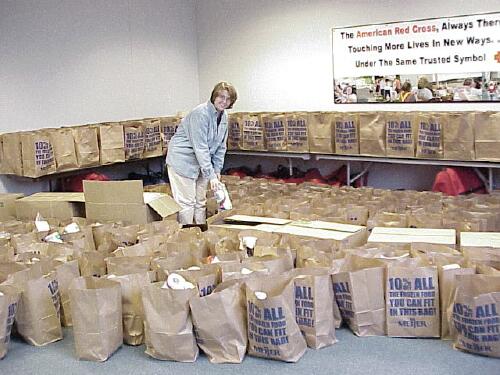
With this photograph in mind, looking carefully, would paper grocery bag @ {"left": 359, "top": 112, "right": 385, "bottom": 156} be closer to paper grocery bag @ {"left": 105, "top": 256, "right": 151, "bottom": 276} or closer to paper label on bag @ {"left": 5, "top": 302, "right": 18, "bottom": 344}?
paper grocery bag @ {"left": 105, "top": 256, "right": 151, "bottom": 276}

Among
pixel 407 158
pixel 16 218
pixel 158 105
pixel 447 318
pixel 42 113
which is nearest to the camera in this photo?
pixel 447 318

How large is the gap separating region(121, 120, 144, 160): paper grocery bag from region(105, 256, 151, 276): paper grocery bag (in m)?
2.81

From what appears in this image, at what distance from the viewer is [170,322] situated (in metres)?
2.16

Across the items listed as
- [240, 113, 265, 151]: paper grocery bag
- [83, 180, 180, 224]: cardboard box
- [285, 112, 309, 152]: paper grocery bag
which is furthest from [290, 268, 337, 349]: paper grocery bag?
[240, 113, 265, 151]: paper grocery bag

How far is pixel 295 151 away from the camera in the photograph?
547cm

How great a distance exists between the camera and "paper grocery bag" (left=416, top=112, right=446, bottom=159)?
4.69 m

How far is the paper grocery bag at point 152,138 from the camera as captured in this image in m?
5.55

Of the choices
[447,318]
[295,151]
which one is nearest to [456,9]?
[295,151]

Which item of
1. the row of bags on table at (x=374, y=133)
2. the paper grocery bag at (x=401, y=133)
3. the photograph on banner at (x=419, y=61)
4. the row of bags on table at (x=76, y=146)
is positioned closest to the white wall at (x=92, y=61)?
the row of bags on table at (x=76, y=146)

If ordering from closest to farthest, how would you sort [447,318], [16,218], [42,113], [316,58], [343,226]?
[447,318]
[343,226]
[16,218]
[42,113]
[316,58]

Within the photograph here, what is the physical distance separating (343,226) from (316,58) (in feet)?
9.69

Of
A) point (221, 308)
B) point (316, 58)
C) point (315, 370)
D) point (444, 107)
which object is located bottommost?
point (315, 370)

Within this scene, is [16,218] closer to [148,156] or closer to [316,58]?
[148,156]

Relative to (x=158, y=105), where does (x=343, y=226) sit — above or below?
below
